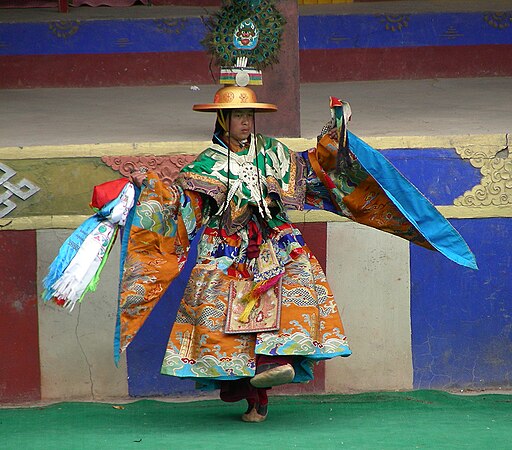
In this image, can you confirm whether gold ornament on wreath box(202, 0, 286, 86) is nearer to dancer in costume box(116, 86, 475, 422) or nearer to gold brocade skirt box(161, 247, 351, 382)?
dancer in costume box(116, 86, 475, 422)

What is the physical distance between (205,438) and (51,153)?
1694 millimetres

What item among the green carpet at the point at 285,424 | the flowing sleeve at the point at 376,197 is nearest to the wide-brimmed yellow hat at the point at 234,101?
the flowing sleeve at the point at 376,197

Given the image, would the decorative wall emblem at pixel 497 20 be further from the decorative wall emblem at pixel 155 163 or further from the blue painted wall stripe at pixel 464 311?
the decorative wall emblem at pixel 155 163

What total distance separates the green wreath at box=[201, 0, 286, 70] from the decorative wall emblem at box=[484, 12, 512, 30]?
3.45 metres

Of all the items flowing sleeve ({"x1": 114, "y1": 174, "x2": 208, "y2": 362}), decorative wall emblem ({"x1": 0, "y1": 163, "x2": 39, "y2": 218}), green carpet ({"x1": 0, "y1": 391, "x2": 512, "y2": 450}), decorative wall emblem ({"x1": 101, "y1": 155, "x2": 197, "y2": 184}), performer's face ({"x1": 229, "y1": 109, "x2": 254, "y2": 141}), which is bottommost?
green carpet ({"x1": 0, "y1": 391, "x2": 512, "y2": 450})

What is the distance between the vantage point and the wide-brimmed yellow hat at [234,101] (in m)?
6.38

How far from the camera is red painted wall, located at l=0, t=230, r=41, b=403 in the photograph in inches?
279

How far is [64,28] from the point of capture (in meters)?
9.62

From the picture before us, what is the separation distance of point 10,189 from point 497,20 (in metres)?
4.11

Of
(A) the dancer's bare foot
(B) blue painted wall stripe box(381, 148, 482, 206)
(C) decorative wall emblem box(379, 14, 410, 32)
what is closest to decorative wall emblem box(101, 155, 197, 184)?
(B) blue painted wall stripe box(381, 148, 482, 206)

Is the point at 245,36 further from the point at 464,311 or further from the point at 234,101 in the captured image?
the point at 464,311

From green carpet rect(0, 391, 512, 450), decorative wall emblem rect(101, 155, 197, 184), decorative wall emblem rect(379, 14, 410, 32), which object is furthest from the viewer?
decorative wall emblem rect(379, 14, 410, 32)

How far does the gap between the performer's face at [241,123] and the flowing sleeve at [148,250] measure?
0.36m

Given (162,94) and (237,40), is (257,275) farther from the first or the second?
(162,94)
